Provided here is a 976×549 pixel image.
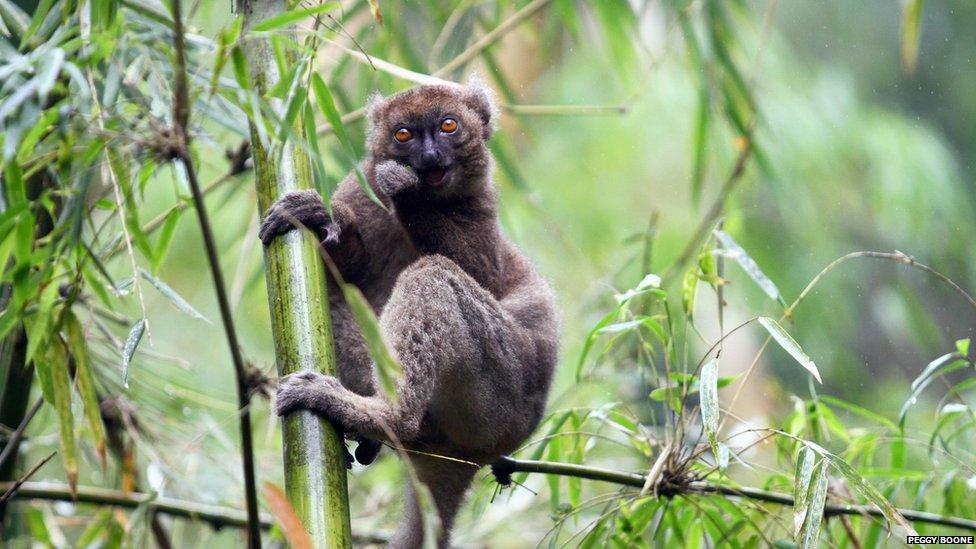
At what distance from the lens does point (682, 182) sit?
1276 cm

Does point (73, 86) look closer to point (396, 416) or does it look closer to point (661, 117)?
point (396, 416)

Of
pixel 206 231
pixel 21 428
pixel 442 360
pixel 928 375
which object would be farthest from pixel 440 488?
pixel 206 231

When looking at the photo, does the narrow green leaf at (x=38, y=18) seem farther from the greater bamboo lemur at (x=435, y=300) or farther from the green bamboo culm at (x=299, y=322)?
the greater bamboo lemur at (x=435, y=300)

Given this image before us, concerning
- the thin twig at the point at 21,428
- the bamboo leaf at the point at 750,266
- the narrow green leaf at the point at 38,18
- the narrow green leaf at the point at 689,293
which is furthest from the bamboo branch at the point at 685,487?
the narrow green leaf at the point at 38,18

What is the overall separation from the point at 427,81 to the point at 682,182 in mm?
9949

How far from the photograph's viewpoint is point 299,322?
2893 mm

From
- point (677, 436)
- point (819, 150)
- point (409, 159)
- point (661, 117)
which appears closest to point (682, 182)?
point (661, 117)

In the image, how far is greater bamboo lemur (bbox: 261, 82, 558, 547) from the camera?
3.63 metres

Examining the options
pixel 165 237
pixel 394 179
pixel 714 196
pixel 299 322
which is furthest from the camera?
pixel 714 196

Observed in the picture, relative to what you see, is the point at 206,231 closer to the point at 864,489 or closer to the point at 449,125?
the point at 864,489

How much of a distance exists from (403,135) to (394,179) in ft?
0.93

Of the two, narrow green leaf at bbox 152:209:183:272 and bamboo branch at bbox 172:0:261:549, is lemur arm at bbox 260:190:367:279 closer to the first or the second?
narrow green leaf at bbox 152:209:183:272

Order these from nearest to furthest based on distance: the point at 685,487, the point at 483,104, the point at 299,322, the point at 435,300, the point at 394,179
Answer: the point at 299,322 < the point at 685,487 < the point at 435,300 < the point at 394,179 < the point at 483,104

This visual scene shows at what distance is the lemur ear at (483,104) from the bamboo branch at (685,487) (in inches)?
74.1
